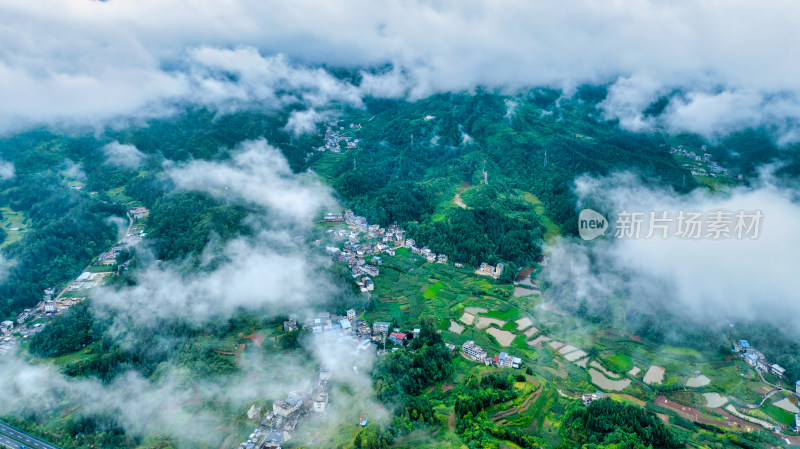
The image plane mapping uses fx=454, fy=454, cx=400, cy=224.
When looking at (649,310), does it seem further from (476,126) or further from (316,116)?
(316,116)

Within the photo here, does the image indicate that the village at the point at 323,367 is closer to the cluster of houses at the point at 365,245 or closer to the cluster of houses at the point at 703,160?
the cluster of houses at the point at 365,245

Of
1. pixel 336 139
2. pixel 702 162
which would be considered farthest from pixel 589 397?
pixel 336 139

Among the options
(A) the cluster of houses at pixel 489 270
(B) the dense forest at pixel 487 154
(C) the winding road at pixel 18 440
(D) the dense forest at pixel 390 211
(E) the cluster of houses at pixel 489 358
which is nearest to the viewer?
(C) the winding road at pixel 18 440

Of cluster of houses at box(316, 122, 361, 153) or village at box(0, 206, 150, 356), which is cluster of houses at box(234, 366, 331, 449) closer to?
village at box(0, 206, 150, 356)

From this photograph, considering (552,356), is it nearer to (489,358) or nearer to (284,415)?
(489,358)

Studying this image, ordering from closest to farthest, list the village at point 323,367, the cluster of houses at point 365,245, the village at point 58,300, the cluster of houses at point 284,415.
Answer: the cluster of houses at point 284,415
the village at point 323,367
the village at point 58,300
the cluster of houses at point 365,245

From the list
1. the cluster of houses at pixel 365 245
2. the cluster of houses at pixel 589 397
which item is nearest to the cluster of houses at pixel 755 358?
the cluster of houses at pixel 589 397

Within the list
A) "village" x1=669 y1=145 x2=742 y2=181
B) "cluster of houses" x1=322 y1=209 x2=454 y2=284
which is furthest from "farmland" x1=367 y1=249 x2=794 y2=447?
"village" x1=669 y1=145 x2=742 y2=181
